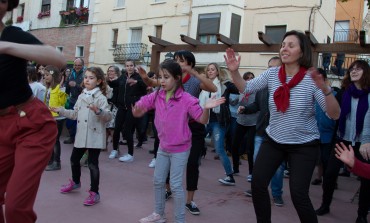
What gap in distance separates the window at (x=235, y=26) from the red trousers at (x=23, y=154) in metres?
18.6

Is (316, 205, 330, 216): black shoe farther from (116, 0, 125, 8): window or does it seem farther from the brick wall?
the brick wall

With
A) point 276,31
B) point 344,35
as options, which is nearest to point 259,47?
point 276,31

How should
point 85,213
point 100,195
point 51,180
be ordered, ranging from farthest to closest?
point 51,180 → point 100,195 → point 85,213

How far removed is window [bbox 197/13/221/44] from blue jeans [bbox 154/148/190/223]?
17266 mm

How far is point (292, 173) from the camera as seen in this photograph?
11.0 ft

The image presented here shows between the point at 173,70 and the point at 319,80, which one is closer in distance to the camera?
the point at 319,80

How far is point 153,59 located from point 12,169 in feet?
30.4

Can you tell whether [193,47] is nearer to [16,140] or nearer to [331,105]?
[331,105]

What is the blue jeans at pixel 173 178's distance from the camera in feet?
12.8

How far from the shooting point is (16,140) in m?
2.62

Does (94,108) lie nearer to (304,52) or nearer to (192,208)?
(192,208)

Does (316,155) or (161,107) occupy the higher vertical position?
(161,107)

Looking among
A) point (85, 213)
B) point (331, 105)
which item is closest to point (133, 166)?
point (85, 213)

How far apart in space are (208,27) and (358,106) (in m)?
17.0
